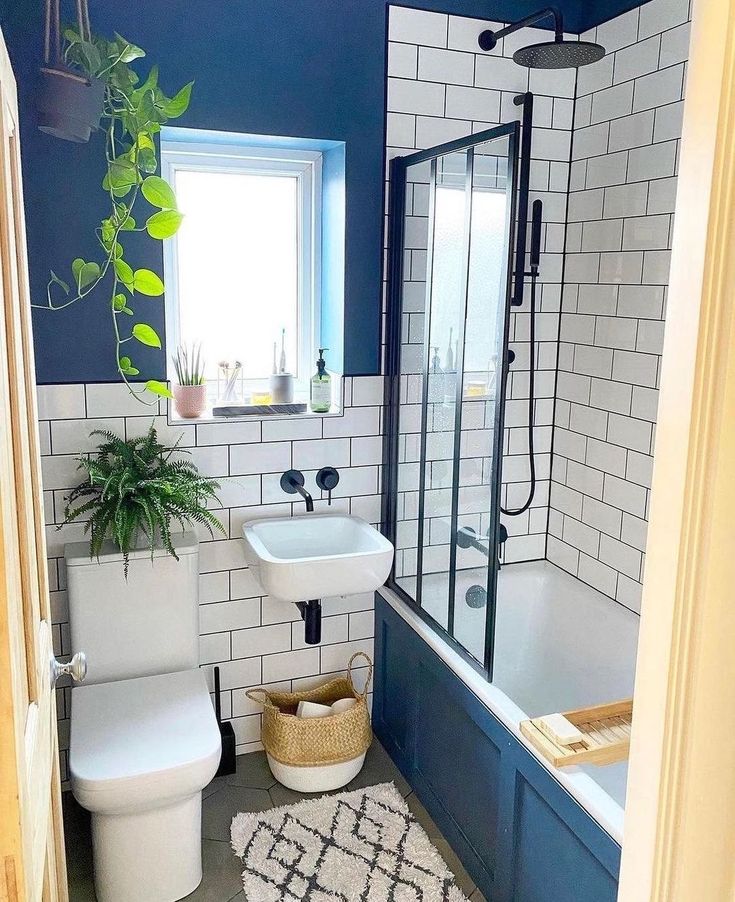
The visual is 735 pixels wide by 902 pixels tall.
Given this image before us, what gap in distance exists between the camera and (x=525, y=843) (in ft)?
7.05

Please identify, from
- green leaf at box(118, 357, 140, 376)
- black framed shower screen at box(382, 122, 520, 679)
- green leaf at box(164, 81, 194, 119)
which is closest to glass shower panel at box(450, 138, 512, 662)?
black framed shower screen at box(382, 122, 520, 679)

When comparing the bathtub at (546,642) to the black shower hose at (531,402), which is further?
the black shower hose at (531,402)

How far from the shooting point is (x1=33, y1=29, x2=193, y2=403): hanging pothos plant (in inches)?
90.0

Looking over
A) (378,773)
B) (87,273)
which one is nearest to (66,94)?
(87,273)

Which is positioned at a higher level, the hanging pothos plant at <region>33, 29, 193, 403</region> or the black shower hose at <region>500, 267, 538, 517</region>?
the hanging pothos plant at <region>33, 29, 193, 403</region>

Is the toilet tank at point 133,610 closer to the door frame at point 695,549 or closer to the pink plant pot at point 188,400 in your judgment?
the pink plant pot at point 188,400

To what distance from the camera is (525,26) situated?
8.89ft

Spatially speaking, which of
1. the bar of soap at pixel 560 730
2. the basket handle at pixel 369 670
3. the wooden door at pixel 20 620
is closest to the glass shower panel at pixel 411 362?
the basket handle at pixel 369 670

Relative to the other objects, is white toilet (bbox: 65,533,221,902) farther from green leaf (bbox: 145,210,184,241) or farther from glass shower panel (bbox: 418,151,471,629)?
green leaf (bbox: 145,210,184,241)

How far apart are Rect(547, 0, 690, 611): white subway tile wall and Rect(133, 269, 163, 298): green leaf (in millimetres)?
1623

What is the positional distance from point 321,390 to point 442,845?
62.7 inches

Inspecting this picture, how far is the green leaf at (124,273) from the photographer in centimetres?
244

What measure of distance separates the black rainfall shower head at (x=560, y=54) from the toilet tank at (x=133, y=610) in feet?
5.95

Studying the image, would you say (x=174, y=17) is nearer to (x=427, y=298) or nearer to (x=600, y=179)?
(x=427, y=298)
